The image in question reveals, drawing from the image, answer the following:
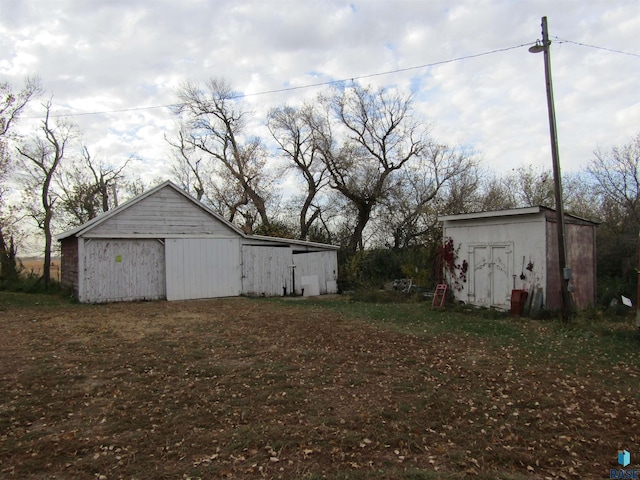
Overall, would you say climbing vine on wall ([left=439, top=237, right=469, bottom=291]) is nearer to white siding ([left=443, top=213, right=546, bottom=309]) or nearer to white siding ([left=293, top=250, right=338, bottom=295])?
white siding ([left=443, top=213, right=546, bottom=309])

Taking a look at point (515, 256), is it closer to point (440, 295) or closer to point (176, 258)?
point (440, 295)

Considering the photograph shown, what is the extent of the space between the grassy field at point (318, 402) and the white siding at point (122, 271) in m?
5.09

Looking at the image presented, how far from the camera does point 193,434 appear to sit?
4125 millimetres

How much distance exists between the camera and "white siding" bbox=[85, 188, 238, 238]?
582 inches

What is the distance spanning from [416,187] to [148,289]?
1687 centimetres

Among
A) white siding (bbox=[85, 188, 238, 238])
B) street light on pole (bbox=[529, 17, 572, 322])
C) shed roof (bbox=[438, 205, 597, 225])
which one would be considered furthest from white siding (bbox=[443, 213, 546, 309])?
white siding (bbox=[85, 188, 238, 238])

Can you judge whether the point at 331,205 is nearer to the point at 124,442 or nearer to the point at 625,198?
the point at 625,198

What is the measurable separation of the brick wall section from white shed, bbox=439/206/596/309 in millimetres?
12289

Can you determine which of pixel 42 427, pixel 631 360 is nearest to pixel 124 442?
pixel 42 427

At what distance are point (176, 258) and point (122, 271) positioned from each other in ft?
5.88

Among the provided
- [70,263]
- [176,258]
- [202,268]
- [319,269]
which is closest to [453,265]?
[319,269]

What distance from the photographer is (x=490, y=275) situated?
1267 centimetres

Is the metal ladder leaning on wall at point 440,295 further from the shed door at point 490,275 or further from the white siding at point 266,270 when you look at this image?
the white siding at point 266,270

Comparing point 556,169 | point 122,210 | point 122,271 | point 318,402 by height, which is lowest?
point 318,402
